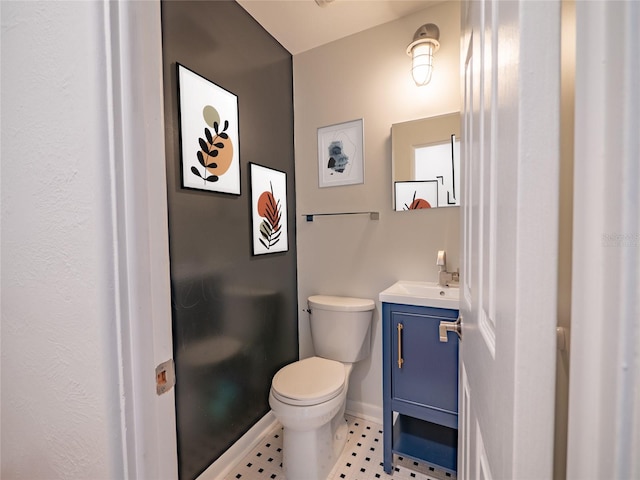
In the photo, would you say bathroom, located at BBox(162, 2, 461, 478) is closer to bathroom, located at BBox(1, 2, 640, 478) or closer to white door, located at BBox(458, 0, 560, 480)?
bathroom, located at BBox(1, 2, 640, 478)

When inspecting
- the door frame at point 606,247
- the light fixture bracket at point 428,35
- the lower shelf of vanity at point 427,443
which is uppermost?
the light fixture bracket at point 428,35

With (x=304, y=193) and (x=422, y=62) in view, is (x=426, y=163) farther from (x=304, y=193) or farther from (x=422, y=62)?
(x=304, y=193)

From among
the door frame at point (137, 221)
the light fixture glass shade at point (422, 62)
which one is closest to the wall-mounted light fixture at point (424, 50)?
the light fixture glass shade at point (422, 62)

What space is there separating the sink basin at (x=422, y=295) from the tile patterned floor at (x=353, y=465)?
856 mm

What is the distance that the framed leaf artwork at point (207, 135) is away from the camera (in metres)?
1.19

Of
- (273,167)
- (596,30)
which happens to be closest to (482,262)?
(596,30)

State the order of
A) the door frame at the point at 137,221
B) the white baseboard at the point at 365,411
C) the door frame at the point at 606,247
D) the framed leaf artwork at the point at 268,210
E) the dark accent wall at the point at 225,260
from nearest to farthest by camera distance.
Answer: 1. the door frame at the point at 606,247
2. the door frame at the point at 137,221
3. the dark accent wall at the point at 225,260
4. the framed leaf artwork at the point at 268,210
5. the white baseboard at the point at 365,411

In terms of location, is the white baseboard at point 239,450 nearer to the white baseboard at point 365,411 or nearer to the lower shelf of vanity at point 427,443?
the white baseboard at point 365,411

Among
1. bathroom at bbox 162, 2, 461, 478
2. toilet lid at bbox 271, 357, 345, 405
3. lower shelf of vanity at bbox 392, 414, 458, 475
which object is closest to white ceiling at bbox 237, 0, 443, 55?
bathroom at bbox 162, 2, 461, 478

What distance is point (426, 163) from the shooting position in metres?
1.58

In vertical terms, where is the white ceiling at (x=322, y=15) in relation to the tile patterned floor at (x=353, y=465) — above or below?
above

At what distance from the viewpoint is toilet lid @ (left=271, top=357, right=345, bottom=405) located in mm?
1251

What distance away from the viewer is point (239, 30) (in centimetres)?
149

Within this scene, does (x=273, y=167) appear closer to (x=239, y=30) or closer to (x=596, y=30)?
(x=239, y=30)
